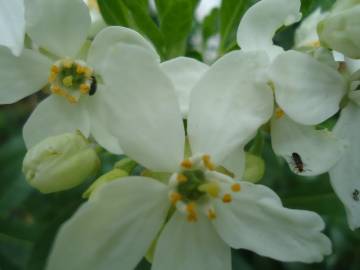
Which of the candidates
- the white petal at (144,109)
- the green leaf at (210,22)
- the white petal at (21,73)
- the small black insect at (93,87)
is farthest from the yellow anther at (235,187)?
the green leaf at (210,22)

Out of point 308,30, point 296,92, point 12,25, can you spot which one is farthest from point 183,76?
point 308,30

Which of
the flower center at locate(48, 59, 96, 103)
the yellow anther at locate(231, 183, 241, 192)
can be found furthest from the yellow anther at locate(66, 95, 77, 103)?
the yellow anther at locate(231, 183, 241, 192)

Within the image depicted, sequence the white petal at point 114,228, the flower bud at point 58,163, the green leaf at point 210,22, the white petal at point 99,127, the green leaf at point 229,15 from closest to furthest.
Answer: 1. the white petal at point 114,228
2. the flower bud at point 58,163
3. the white petal at point 99,127
4. the green leaf at point 229,15
5. the green leaf at point 210,22

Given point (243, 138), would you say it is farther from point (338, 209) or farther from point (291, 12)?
point (338, 209)

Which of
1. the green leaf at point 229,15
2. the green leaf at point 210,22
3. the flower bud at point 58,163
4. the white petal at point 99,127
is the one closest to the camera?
the flower bud at point 58,163

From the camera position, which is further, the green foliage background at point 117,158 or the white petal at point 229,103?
the green foliage background at point 117,158

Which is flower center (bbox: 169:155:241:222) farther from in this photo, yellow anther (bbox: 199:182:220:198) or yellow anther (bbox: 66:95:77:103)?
yellow anther (bbox: 66:95:77:103)

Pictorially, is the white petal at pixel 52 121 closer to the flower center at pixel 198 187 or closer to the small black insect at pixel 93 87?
the small black insect at pixel 93 87
